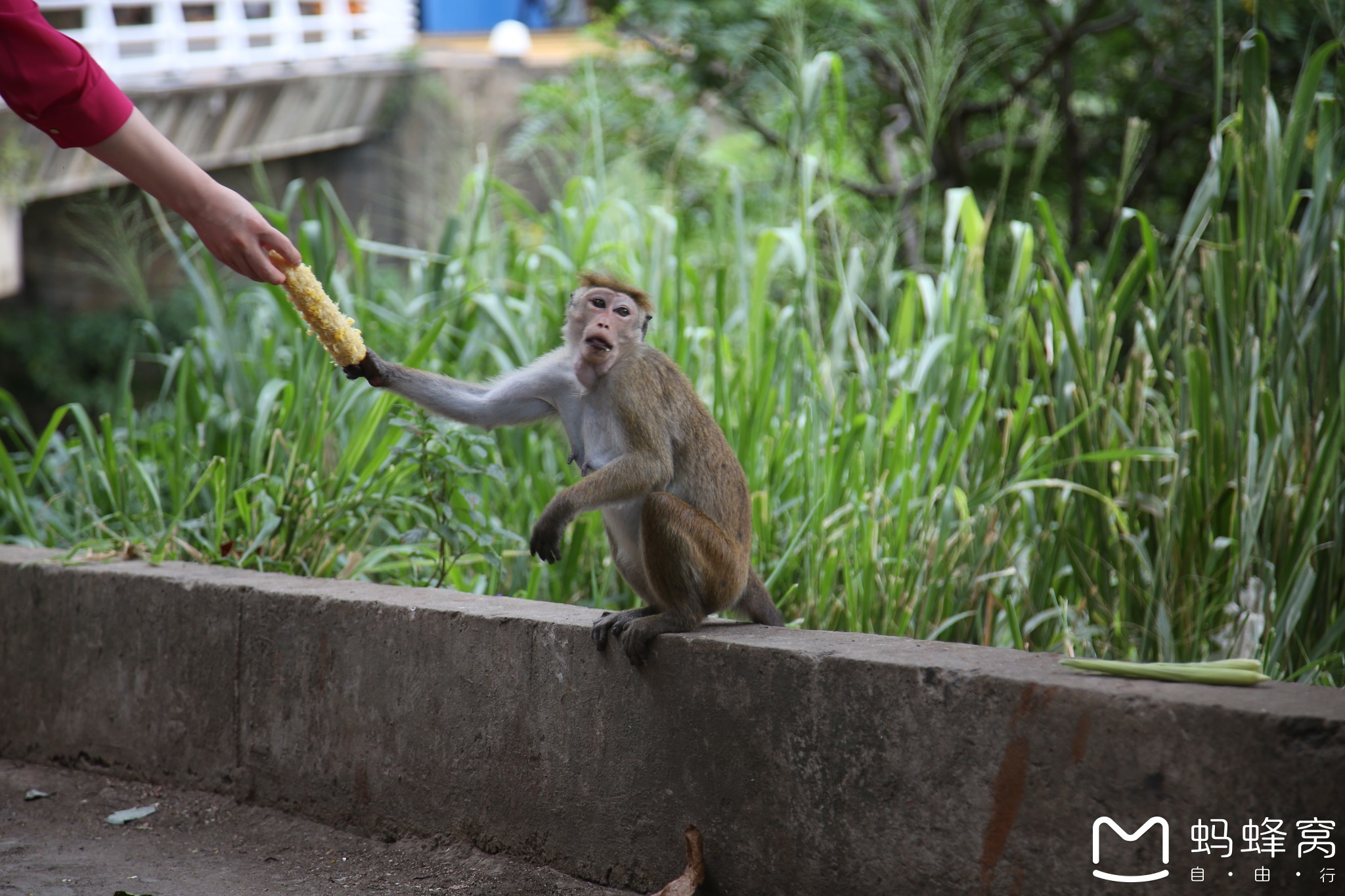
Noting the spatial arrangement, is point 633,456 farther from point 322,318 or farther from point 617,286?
point 322,318

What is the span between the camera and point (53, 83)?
83.7 inches

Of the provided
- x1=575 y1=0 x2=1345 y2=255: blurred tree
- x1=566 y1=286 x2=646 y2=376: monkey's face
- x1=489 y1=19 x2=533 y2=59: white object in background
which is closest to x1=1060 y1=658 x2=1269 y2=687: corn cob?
x1=566 y1=286 x2=646 y2=376: monkey's face

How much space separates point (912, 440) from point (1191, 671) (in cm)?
152

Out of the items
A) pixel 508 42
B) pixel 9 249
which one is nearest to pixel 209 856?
pixel 9 249

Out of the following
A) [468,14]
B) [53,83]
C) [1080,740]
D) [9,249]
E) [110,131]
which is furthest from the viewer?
[468,14]

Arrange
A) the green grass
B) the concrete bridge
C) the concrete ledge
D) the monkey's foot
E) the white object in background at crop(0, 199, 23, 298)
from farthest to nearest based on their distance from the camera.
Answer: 1. the concrete bridge
2. the white object in background at crop(0, 199, 23, 298)
3. the green grass
4. the monkey's foot
5. the concrete ledge

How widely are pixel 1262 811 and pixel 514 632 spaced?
59.6 inches

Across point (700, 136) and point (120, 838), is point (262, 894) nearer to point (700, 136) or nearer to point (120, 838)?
point (120, 838)

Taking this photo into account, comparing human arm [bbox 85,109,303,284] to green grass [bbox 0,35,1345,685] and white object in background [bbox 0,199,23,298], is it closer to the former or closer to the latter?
green grass [bbox 0,35,1345,685]

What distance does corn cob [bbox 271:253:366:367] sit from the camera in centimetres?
258

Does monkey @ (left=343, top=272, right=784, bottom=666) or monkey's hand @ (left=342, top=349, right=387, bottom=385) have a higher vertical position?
monkey's hand @ (left=342, top=349, right=387, bottom=385)

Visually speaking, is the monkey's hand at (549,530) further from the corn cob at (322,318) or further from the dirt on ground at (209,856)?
the dirt on ground at (209,856)

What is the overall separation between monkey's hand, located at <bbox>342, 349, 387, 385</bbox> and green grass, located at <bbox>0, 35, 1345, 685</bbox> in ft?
1.40

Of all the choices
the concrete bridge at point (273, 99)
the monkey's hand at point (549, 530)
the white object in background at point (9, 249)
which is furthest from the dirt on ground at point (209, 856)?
the white object in background at point (9, 249)
